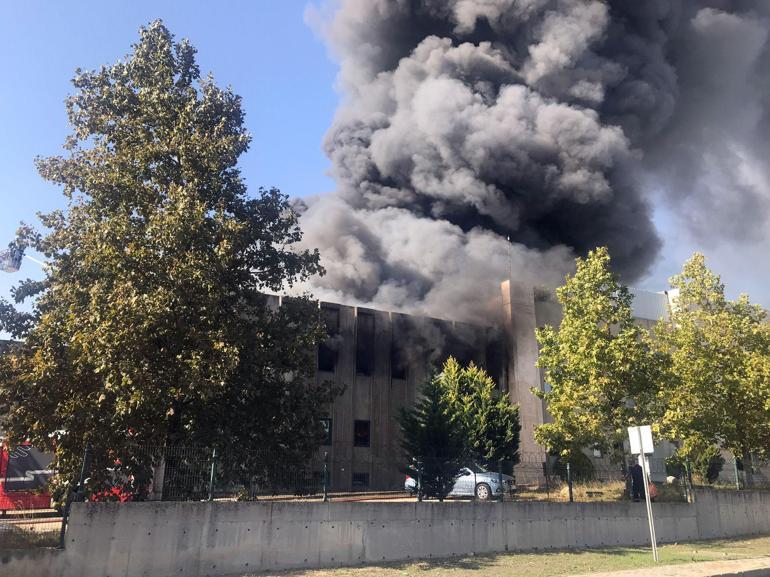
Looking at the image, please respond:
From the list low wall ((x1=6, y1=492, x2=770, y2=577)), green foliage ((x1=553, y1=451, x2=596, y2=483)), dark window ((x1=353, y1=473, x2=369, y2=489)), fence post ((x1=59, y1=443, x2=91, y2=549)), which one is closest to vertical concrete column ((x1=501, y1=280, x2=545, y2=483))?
green foliage ((x1=553, y1=451, x2=596, y2=483))

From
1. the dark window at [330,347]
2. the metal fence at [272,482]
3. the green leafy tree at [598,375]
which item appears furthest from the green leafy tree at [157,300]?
the dark window at [330,347]

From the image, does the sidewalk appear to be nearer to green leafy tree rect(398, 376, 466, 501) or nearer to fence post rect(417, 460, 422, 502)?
fence post rect(417, 460, 422, 502)

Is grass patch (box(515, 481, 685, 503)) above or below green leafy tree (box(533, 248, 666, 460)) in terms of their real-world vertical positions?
below

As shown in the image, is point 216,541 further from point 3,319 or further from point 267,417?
point 3,319

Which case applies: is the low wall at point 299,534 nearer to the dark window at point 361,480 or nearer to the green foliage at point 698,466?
the dark window at point 361,480

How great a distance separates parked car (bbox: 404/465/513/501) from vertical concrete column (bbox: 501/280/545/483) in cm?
1664

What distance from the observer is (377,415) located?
2853 centimetres

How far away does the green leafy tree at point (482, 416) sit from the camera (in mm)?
23172

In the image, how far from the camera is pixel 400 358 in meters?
29.5

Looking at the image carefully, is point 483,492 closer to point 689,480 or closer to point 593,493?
point 593,493

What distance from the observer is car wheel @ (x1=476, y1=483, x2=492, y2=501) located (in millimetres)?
14356

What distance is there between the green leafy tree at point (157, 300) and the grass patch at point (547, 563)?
2874 mm

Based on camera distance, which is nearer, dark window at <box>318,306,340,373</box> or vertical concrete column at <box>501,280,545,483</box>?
dark window at <box>318,306,340,373</box>

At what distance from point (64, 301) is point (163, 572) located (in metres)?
5.30
